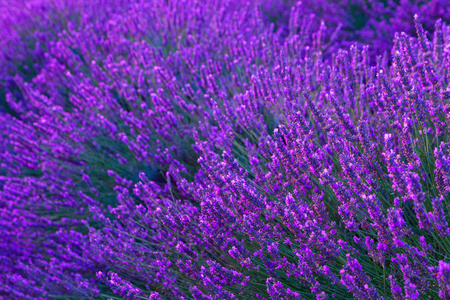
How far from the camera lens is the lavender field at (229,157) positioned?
1431 millimetres

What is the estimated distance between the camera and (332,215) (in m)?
1.83

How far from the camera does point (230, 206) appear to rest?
1685mm

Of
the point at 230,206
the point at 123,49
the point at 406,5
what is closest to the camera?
the point at 230,206

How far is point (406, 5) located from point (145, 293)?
10.6 ft

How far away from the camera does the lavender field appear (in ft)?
4.69

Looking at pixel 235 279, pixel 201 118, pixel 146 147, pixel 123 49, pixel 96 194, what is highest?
pixel 123 49

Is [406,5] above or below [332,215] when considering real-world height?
above

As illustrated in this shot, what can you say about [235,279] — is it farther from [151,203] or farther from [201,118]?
[201,118]

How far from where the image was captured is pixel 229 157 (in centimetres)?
167

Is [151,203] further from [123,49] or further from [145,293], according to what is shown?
[123,49]

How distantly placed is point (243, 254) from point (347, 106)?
1.01 metres

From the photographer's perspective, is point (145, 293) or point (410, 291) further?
point (145, 293)

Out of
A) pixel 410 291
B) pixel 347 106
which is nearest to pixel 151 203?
pixel 347 106

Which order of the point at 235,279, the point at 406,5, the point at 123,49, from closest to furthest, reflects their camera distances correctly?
the point at 235,279
the point at 406,5
the point at 123,49
